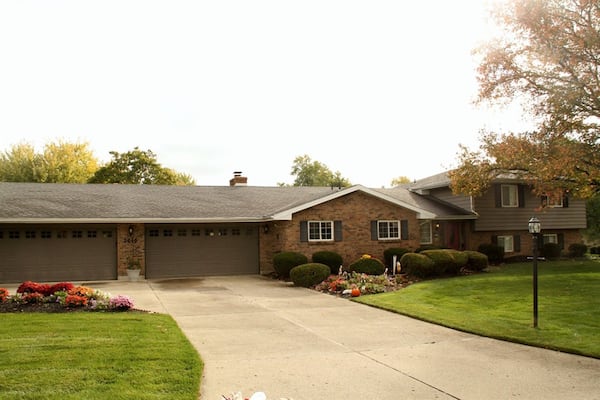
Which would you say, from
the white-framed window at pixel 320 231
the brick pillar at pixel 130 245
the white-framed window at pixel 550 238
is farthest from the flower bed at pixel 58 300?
the white-framed window at pixel 550 238

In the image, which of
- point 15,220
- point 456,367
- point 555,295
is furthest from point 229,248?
point 456,367

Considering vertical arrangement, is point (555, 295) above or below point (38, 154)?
below

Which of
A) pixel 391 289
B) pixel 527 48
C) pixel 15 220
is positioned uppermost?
pixel 527 48

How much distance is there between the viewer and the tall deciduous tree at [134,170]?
43344 mm

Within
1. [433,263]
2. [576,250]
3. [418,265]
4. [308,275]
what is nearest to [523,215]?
[576,250]

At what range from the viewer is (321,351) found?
28.0 feet

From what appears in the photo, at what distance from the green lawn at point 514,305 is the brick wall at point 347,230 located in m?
4.21

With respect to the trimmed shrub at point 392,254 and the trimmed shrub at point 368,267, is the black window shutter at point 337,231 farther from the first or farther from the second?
the trimmed shrub at point 368,267

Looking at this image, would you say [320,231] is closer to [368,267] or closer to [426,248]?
[368,267]

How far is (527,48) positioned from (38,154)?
43490mm

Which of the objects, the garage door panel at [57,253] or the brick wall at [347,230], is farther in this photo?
the brick wall at [347,230]

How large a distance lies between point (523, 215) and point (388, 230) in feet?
27.8

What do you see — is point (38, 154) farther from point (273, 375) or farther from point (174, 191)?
point (273, 375)

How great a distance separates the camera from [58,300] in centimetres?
1245
